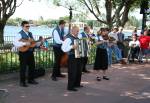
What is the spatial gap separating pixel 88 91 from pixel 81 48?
121 cm

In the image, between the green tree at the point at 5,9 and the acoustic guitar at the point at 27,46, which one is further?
the green tree at the point at 5,9

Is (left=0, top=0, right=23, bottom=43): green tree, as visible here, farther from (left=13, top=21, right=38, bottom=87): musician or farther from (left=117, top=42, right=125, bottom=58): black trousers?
(left=13, top=21, right=38, bottom=87): musician

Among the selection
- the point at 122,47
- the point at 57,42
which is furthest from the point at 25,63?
the point at 122,47

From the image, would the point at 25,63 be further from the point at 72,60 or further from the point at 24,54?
the point at 72,60

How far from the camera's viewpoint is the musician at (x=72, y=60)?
35.8 ft

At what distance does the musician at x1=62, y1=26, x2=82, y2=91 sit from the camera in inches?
429

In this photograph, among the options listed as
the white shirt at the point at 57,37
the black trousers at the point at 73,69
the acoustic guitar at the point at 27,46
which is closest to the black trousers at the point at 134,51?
the white shirt at the point at 57,37

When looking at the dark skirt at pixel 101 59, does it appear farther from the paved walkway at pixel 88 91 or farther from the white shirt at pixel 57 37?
the white shirt at pixel 57 37

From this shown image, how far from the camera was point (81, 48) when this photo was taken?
11.2 meters

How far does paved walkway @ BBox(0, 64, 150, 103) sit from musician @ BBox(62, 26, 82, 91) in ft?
0.96

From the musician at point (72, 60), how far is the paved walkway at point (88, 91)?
0.29 metres

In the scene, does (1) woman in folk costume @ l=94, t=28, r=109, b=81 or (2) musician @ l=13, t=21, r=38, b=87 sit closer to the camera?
(2) musician @ l=13, t=21, r=38, b=87

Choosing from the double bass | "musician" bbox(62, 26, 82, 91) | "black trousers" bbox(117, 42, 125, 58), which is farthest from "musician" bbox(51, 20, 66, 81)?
"black trousers" bbox(117, 42, 125, 58)

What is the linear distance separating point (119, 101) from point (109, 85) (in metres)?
2.36
